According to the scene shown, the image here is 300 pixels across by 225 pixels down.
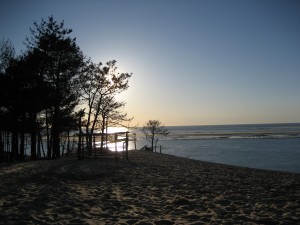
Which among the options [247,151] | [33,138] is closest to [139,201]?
[33,138]

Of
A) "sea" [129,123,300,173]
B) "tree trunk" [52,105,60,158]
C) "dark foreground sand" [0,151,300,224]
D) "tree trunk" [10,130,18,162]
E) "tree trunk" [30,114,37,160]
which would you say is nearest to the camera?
"dark foreground sand" [0,151,300,224]

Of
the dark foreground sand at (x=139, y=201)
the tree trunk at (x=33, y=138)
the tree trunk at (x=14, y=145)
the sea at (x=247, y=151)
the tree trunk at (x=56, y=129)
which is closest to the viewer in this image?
the dark foreground sand at (x=139, y=201)

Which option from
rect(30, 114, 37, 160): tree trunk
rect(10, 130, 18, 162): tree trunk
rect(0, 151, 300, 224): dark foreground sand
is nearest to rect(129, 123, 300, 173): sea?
rect(0, 151, 300, 224): dark foreground sand

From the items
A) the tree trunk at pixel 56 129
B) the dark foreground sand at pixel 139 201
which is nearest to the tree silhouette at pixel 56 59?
the tree trunk at pixel 56 129

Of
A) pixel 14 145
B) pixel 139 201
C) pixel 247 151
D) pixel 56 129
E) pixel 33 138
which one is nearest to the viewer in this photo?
pixel 139 201

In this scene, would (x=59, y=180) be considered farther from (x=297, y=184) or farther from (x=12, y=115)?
(x=12, y=115)

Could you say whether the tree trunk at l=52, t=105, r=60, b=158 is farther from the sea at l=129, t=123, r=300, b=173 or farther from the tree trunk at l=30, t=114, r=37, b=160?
the sea at l=129, t=123, r=300, b=173

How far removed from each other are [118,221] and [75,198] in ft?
8.28

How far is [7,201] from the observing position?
7.61 meters

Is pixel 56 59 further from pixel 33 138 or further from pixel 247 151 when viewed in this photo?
pixel 247 151

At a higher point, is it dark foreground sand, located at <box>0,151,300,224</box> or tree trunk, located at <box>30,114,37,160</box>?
tree trunk, located at <box>30,114,37,160</box>

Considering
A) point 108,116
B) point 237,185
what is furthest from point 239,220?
point 108,116

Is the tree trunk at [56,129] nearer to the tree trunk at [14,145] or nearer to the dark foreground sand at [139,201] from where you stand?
the tree trunk at [14,145]

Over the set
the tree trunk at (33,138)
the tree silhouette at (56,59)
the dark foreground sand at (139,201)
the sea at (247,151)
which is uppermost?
the tree silhouette at (56,59)
